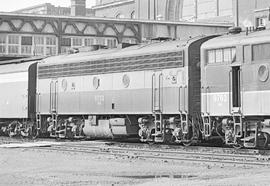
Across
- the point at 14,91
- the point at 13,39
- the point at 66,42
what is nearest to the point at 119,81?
the point at 14,91

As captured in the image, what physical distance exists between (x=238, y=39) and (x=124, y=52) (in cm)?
595

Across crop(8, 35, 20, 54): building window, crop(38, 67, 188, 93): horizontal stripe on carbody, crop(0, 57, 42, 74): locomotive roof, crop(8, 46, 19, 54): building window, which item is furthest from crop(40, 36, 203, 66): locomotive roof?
crop(8, 46, 19, 54): building window

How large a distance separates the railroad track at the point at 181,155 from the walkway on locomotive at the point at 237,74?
1.77m

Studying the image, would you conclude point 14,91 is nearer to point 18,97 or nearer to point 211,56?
point 18,97

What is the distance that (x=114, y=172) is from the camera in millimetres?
15203

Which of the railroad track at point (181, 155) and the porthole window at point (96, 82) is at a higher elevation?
the porthole window at point (96, 82)

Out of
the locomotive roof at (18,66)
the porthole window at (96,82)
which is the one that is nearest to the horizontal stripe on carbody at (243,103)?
the porthole window at (96,82)

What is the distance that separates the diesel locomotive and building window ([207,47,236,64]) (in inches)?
1.3

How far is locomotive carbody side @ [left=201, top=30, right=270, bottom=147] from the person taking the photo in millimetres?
19297

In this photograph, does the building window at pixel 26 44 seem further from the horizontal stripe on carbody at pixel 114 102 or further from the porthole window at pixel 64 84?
the porthole window at pixel 64 84

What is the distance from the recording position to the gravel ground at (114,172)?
13203 millimetres

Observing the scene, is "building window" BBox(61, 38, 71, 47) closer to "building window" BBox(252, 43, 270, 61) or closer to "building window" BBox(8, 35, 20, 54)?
"building window" BBox(8, 35, 20, 54)

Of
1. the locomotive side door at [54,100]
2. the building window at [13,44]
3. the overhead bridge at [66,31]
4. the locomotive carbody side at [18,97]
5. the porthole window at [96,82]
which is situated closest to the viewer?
the porthole window at [96,82]

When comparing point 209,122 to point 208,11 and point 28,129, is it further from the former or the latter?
point 208,11
